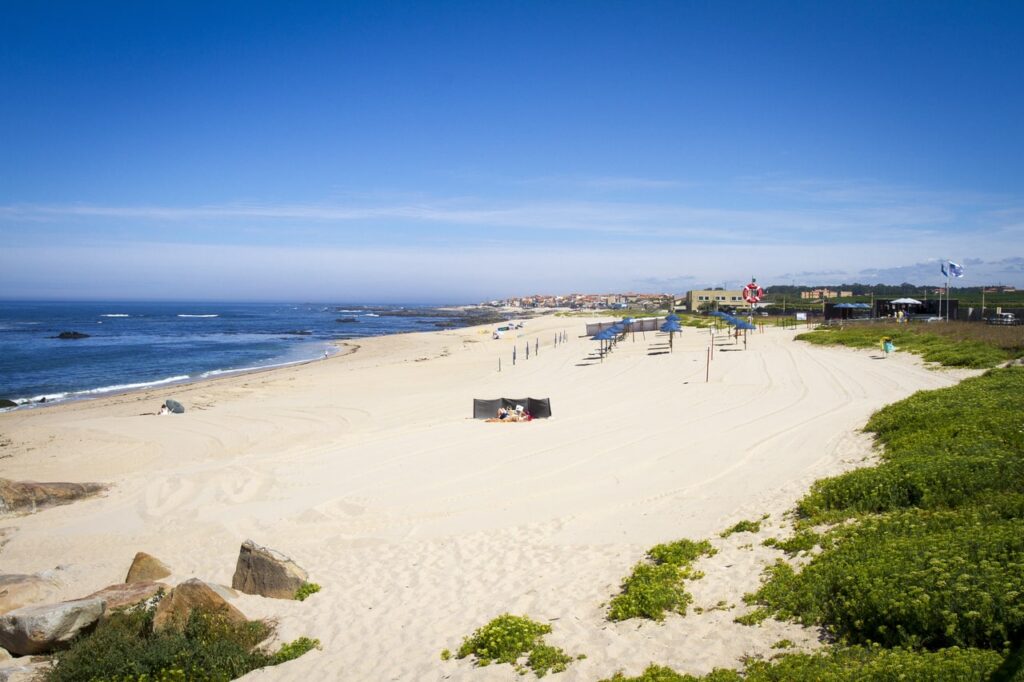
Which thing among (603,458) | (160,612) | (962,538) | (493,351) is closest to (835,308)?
(493,351)

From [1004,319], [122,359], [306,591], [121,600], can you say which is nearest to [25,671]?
[121,600]

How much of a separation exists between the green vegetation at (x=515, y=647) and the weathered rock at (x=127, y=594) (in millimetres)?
3745

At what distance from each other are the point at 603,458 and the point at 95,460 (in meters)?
13.1

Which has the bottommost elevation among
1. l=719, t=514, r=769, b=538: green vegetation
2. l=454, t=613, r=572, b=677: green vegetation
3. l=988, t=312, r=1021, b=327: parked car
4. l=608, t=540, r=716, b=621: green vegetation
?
l=454, t=613, r=572, b=677: green vegetation

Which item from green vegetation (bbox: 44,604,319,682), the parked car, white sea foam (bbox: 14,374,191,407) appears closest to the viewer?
green vegetation (bbox: 44,604,319,682)

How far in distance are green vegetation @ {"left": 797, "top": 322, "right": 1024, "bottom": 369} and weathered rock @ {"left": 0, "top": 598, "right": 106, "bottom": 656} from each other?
24.0 m

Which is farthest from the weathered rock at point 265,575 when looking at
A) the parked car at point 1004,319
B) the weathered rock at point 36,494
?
the parked car at point 1004,319

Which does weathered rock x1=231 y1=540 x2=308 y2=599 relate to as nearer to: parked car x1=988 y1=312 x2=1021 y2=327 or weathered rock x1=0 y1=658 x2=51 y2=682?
weathered rock x1=0 y1=658 x2=51 y2=682

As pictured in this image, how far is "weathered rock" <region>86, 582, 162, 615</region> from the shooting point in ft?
22.5

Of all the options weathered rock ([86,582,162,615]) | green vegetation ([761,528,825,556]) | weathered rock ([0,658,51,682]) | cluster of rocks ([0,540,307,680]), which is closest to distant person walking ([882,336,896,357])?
green vegetation ([761,528,825,556])

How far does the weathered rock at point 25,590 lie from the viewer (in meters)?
7.49

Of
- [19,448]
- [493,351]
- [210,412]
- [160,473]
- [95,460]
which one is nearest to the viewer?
[160,473]

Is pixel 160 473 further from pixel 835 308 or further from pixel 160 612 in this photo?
pixel 835 308

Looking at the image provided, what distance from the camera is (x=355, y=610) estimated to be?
714 centimetres
